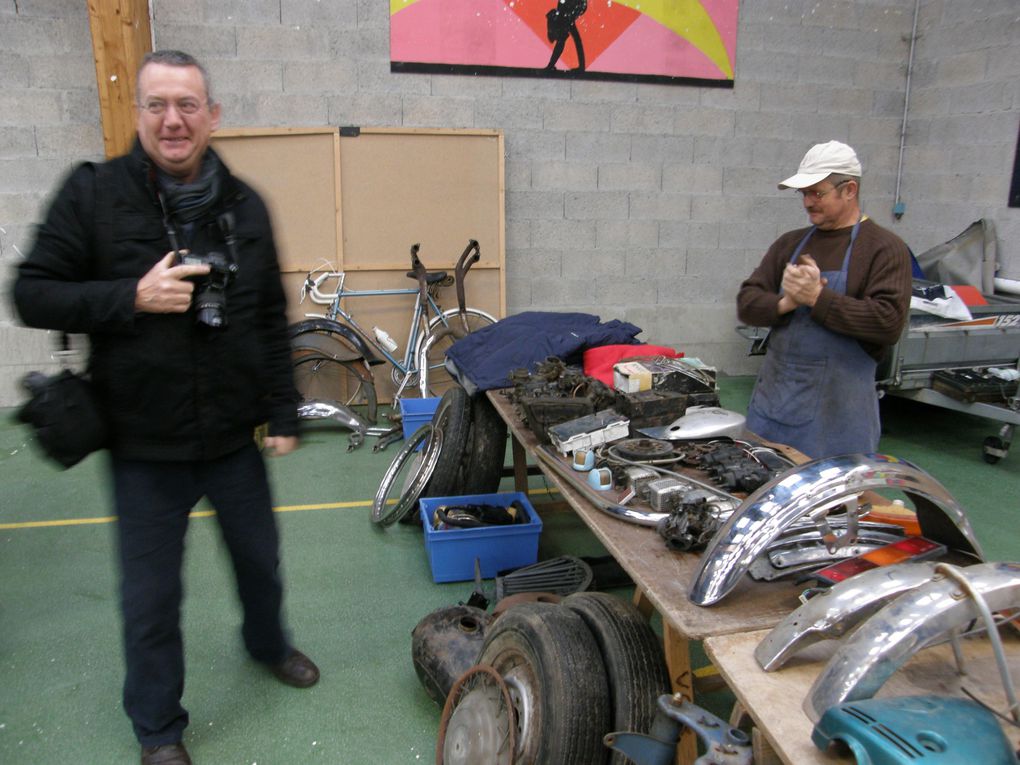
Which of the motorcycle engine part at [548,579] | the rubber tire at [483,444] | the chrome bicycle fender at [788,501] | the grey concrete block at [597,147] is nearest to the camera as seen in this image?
the chrome bicycle fender at [788,501]

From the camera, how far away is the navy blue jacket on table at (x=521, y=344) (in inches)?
130

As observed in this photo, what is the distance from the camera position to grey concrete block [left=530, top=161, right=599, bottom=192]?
19.3 feet

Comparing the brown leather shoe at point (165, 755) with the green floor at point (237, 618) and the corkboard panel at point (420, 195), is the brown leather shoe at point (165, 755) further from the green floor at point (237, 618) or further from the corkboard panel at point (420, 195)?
the corkboard panel at point (420, 195)

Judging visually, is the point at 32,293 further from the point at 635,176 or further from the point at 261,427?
the point at 635,176

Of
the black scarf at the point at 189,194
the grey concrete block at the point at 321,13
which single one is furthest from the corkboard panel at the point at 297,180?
the black scarf at the point at 189,194

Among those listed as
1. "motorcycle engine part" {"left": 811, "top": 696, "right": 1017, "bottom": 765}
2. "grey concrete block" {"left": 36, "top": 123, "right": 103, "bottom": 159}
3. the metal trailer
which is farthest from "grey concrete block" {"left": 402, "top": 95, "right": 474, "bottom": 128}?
"motorcycle engine part" {"left": 811, "top": 696, "right": 1017, "bottom": 765}

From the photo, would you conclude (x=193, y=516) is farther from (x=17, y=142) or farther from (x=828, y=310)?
(x=17, y=142)

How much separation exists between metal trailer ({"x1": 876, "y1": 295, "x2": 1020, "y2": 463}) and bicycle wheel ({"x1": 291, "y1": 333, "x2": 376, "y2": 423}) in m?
3.35

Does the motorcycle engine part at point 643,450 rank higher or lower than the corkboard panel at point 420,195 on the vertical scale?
lower

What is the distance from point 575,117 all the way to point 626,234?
3.24 feet

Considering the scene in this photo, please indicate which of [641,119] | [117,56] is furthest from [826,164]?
[117,56]

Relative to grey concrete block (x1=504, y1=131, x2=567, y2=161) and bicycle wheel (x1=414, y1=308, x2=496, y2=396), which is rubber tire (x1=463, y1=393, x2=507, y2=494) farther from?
grey concrete block (x1=504, y1=131, x2=567, y2=161)

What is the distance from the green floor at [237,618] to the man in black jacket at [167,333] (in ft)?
0.97

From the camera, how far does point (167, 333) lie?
1740 mm
